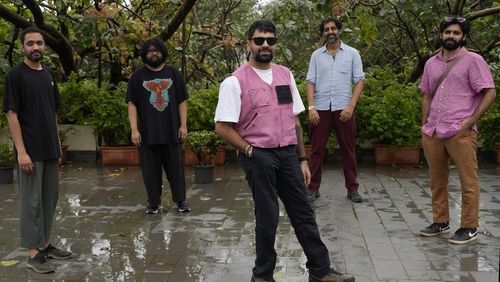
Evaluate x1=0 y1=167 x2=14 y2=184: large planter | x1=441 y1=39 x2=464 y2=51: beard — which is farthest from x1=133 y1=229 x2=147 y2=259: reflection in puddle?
x1=0 y1=167 x2=14 y2=184: large planter

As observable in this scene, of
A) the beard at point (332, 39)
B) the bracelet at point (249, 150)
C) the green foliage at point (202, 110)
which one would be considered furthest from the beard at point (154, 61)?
the green foliage at point (202, 110)

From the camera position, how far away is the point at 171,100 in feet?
19.2

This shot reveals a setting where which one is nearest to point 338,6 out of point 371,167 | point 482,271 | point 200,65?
point 371,167

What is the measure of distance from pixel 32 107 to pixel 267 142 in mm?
1873

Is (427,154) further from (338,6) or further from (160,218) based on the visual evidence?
(338,6)

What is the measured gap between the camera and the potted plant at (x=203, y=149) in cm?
738

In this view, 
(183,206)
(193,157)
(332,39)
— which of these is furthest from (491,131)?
(183,206)

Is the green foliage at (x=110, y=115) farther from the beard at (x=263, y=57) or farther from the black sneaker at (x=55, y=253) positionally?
the beard at (x=263, y=57)

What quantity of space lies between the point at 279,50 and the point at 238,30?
200 cm

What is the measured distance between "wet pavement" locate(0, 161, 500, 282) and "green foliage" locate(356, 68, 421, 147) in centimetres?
93

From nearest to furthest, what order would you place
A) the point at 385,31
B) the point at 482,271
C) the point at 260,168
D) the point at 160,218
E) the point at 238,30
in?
the point at 260,168
the point at 482,271
the point at 160,218
the point at 238,30
the point at 385,31

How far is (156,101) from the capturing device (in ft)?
19.1

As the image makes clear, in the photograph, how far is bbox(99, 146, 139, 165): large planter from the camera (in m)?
9.05

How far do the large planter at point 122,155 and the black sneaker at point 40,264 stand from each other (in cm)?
473
